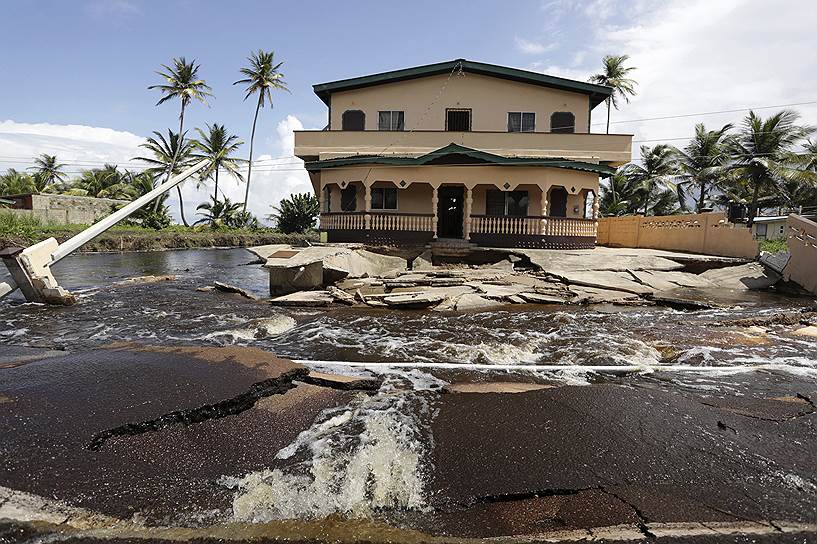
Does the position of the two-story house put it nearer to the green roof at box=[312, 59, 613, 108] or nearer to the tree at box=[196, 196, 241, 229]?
the green roof at box=[312, 59, 613, 108]

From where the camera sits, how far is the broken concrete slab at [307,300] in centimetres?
1054

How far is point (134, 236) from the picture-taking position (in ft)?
95.5

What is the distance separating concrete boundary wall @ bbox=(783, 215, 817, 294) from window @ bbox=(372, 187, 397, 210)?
14.5 m

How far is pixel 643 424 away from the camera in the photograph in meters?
3.93

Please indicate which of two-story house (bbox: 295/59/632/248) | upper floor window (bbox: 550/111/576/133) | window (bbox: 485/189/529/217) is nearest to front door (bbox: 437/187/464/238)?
two-story house (bbox: 295/59/632/248)

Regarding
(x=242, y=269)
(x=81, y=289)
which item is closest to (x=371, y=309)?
(x=81, y=289)

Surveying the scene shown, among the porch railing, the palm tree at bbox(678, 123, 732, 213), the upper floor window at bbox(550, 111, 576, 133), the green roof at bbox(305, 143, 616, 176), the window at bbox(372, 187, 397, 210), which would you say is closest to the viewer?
the green roof at bbox(305, 143, 616, 176)

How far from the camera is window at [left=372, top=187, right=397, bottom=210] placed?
20.9 metres

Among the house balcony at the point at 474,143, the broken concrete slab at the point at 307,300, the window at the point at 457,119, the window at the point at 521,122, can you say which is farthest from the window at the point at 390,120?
the broken concrete slab at the point at 307,300

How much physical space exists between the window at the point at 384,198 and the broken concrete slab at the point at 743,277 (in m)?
12.7

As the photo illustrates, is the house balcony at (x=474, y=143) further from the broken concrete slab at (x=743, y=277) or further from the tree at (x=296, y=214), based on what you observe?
the tree at (x=296, y=214)

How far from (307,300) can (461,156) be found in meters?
10.4

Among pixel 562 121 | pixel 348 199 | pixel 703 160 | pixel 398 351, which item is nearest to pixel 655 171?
pixel 703 160

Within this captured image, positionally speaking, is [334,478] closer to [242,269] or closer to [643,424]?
[643,424]
